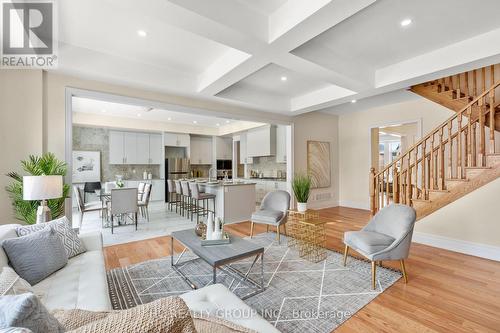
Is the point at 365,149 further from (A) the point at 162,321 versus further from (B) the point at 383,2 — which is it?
(A) the point at 162,321

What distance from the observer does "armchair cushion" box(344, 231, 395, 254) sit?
2.54 meters

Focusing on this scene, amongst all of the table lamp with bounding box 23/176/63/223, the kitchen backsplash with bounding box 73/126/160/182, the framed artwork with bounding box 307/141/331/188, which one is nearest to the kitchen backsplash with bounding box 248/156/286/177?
the framed artwork with bounding box 307/141/331/188

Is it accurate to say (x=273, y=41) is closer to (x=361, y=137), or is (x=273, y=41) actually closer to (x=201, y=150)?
(x=361, y=137)

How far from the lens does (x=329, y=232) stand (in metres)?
4.47

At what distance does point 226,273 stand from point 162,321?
218cm

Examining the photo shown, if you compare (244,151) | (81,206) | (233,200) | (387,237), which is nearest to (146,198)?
(81,206)

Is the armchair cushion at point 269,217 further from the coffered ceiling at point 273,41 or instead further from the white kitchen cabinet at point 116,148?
the white kitchen cabinet at point 116,148


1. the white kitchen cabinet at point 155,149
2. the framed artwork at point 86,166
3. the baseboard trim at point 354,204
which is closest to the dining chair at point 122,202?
the framed artwork at point 86,166

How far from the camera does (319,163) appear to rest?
6.60m

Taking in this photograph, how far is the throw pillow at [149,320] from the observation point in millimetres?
710

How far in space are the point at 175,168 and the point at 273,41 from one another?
21.6 ft

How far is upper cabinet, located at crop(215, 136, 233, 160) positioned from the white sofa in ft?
24.4

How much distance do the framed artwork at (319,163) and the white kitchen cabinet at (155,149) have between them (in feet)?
16.9

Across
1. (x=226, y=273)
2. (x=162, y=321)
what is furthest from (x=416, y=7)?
(x=226, y=273)
